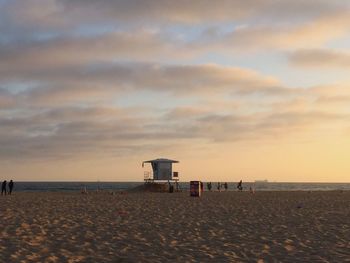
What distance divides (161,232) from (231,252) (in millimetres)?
4257

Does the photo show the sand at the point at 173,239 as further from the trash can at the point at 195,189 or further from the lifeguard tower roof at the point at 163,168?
the lifeguard tower roof at the point at 163,168

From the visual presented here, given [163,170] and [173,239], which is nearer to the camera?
[173,239]

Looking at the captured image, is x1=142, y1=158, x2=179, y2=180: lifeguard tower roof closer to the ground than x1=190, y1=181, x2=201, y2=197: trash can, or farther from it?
farther from it

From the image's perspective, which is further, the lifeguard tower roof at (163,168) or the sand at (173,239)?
the lifeguard tower roof at (163,168)

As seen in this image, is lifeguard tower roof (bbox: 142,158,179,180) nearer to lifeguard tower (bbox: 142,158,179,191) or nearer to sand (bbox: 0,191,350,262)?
lifeguard tower (bbox: 142,158,179,191)

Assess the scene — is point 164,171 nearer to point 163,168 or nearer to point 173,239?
point 163,168

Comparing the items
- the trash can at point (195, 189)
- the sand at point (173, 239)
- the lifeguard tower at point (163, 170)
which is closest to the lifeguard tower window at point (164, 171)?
the lifeguard tower at point (163, 170)

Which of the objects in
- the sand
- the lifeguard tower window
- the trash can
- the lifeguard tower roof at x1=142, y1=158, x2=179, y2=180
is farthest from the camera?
the lifeguard tower window

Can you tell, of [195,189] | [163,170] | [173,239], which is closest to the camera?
[173,239]

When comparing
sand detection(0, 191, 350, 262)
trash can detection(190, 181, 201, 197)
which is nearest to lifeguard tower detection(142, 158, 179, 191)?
trash can detection(190, 181, 201, 197)

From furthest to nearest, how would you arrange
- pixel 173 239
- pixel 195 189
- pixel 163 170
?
pixel 163 170 → pixel 195 189 → pixel 173 239

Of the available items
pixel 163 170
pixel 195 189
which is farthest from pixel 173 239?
pixel 163 170

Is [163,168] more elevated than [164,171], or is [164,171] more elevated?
[163,168]

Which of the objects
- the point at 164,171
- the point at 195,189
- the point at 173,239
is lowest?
the point at 173,239
